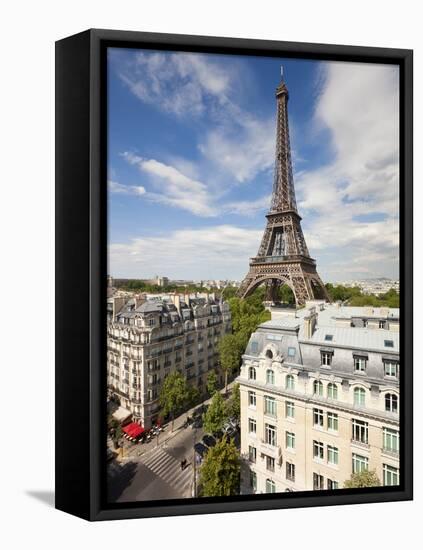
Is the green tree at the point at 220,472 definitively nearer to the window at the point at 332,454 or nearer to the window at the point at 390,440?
the window at the point at 332,454

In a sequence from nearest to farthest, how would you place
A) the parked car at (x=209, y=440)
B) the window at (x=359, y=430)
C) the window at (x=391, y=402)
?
the parked car at (x=209, y=440), the window at (x=359, y=430), the window at (x=391, y=402)

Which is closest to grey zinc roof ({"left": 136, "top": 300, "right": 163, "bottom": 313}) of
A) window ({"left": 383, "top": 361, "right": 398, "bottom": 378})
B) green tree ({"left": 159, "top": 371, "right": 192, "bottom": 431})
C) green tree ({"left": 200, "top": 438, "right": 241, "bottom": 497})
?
green tree ({"left": 159, "top": 371, "right": 192, "bottom": 431})

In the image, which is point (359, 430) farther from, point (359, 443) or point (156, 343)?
point (156, 343)

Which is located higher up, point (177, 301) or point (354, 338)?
point (177, 301)

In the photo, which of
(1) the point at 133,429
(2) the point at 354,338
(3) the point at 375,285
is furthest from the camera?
(3) the point at 375,285

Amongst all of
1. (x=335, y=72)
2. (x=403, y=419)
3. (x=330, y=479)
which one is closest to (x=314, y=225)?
(x=335, y=72)

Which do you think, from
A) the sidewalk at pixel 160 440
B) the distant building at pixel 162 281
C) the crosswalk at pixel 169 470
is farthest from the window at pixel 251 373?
the distant building at pixel 162 281

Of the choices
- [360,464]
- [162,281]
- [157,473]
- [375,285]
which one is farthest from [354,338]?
[157,473]
